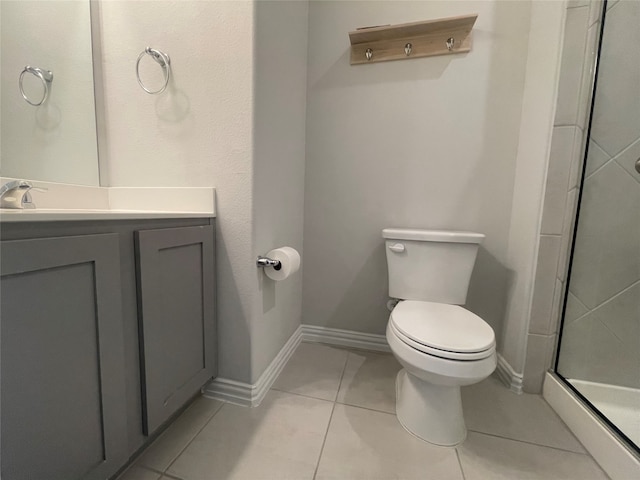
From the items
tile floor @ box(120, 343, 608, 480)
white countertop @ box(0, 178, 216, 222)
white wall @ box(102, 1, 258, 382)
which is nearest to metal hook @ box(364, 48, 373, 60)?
white wall @ box(102, 1, 258, 382)

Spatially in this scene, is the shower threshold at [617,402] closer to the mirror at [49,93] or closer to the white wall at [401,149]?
the white wall at [401,149]

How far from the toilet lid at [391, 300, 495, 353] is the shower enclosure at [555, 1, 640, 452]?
20.4 inches

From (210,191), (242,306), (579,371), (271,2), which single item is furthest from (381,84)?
(579,371)

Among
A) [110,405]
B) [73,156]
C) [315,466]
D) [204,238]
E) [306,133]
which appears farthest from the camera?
[306,133]

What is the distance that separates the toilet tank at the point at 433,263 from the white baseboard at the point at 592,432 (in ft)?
1.59

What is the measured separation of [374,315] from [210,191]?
3.58 ft

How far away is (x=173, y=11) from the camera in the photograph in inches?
39.1

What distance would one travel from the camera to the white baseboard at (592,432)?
2.57ft

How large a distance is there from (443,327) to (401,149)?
923 millimetres

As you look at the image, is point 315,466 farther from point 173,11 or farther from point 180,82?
point 173,11

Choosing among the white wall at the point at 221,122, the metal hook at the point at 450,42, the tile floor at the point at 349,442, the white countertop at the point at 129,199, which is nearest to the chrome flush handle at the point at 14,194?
the white countertop at the point at 129,199

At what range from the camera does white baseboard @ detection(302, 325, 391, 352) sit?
153cm

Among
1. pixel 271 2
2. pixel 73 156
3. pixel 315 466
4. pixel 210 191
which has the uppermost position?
Answer: pixel 271 2

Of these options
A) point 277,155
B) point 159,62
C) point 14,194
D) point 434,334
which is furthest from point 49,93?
point 434,334
